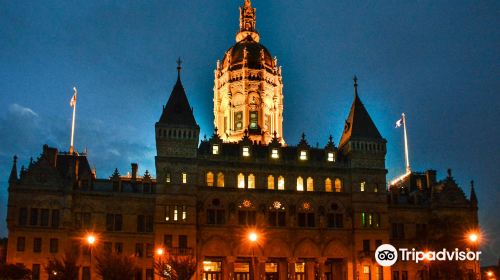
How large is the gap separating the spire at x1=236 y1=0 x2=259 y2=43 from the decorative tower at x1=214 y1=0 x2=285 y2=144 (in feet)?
12.6

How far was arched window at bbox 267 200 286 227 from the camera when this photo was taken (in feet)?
269

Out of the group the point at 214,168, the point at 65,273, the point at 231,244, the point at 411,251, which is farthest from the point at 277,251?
the point at 65,273

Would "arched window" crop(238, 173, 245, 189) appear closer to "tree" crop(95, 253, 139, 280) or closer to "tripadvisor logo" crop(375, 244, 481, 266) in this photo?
"tripadvisor logo" crop(375, 244, 481, 266)

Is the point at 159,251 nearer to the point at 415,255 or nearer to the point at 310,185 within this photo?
the point at 310,185

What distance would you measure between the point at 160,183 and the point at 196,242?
29.0 ft

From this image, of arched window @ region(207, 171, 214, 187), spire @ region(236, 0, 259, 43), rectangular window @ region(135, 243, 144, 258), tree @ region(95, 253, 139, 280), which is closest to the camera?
tree @ region(95, 253, 139, 280)

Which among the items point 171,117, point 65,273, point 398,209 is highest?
point 171,117

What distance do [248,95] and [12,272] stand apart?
55594 mm

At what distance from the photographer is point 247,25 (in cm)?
12244

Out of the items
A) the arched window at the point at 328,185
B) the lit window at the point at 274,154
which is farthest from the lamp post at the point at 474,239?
the lit window at the point at 274,154

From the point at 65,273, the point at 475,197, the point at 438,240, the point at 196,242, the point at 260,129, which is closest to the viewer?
the point at 65,273

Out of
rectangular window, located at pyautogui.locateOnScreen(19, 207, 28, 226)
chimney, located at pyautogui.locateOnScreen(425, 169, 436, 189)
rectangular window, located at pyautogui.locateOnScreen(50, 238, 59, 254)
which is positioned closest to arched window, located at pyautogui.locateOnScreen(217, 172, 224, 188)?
rectangular window, located at pyautogui.locateOnScreen(50, 238, 59, 254)

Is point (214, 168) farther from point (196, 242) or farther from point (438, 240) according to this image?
point (438, 240)

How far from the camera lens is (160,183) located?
78.7m
